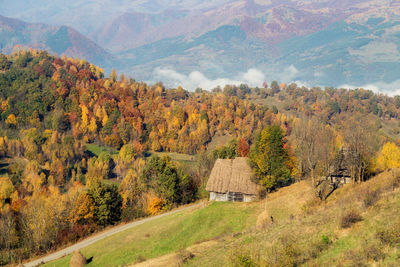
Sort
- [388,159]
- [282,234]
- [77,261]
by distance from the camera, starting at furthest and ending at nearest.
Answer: [388,159] < [77,261] < [282,234]

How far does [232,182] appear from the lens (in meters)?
50.6

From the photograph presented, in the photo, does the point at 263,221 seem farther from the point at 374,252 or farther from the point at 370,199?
the point at 374,252

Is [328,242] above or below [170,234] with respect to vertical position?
above

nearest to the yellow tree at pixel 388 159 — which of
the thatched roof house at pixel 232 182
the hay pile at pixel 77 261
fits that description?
the thatched roof house at pixel 232 182

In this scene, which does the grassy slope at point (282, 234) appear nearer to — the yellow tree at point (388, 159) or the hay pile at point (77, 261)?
the hay pile at point (77, 261)

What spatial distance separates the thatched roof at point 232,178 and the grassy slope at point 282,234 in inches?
119

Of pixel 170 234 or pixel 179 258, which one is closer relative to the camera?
pixel 179 258

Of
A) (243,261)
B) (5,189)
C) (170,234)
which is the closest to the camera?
(243,261)

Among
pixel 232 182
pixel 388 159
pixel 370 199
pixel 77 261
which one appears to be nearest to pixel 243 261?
pixel 370 199

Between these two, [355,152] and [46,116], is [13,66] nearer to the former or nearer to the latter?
[46,116]

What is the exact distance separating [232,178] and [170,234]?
1468 centimetres

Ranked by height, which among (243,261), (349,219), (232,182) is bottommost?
(232,182)

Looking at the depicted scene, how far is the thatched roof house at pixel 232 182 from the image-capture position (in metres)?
49.5

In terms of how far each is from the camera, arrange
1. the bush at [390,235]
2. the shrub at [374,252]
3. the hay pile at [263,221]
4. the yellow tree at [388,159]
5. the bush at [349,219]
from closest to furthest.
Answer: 1. the shrub at [374,252]
2. the bush at [390,235]
3. the bush at [349,219]
4. the hay pile at [263,221]
5. the yellow tree at [388,159]
